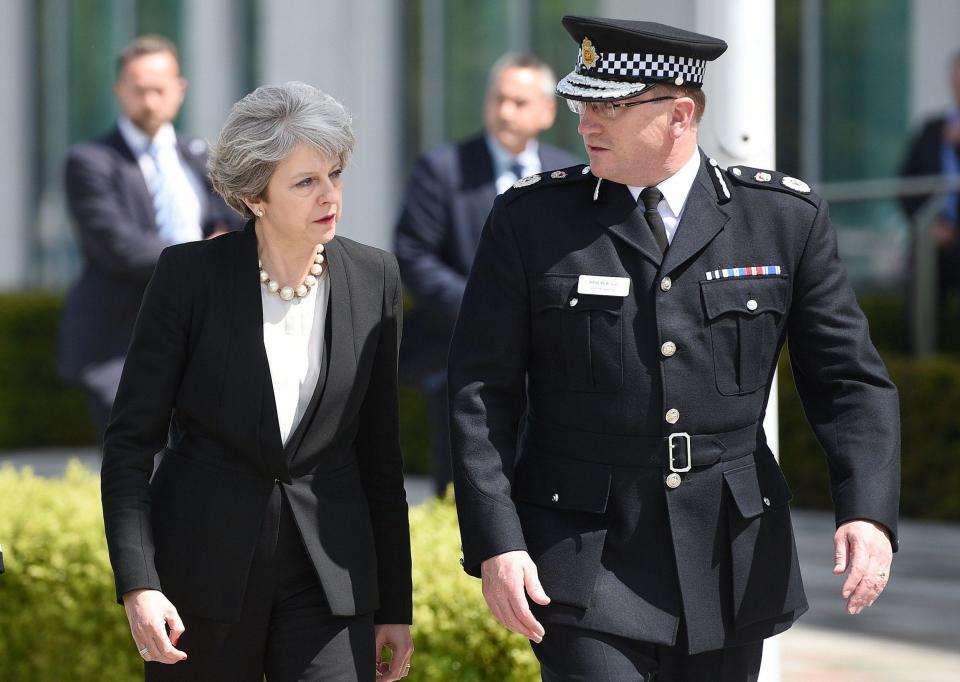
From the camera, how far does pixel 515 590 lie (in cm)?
294

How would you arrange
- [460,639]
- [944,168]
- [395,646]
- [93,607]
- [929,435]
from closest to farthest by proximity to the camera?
[395,646] → [460,639] → [93,607] → [929,435] → [944,168]

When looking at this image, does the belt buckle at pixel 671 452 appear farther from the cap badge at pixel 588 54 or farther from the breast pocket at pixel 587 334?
the cap badge at pixel 588 54

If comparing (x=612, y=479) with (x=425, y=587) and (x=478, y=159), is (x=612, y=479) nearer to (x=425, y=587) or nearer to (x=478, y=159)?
(x=425, y=587)

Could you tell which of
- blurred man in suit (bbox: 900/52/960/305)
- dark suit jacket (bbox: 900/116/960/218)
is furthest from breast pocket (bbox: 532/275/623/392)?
dark suit jacket (bbox: 900/116/960/218)

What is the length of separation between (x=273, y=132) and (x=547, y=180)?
52 centimetres

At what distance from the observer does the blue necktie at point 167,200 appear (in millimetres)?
6203

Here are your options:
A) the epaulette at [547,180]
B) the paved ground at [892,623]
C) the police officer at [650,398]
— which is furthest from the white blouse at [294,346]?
the paved ground at [892,623]

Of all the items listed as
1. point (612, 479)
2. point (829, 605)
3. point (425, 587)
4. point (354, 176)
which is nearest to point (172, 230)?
point (425, 587)

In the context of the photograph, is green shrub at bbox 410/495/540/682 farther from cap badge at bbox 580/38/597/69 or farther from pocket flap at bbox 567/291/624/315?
cap badge at bbox 580/38/597/69

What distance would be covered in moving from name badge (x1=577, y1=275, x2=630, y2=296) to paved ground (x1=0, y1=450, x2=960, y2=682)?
2336mm

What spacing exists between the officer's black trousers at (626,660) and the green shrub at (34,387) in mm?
11706

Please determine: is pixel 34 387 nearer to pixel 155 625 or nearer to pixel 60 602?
pixel 60 602

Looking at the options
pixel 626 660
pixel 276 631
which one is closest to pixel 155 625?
pixel 276 631

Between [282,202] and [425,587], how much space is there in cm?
144
